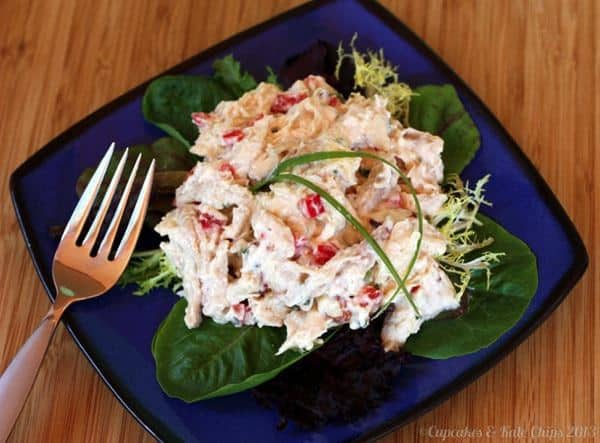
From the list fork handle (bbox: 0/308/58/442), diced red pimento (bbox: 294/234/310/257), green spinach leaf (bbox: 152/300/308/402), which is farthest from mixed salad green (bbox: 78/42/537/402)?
fork handle (bbox: 0/308/58/442)

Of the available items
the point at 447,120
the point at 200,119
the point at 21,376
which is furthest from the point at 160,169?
the point at 447,120

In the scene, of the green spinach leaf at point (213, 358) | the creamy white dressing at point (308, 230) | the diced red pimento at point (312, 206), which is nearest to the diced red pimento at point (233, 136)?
the creamy white dressing at point (308, 230)

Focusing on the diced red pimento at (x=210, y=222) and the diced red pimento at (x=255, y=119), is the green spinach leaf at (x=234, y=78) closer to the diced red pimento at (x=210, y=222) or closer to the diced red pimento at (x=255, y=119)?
the diced red pimento at (x=255, y=119)

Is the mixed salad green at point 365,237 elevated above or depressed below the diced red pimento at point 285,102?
below

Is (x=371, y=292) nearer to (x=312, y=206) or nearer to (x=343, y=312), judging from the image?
(x=343, y=312)

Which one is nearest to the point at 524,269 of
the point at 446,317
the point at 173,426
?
the point at 446,317

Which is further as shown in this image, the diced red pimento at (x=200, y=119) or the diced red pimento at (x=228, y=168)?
the diced red pimento at (x=200, y=119)

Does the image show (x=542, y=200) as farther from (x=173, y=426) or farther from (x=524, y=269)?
(x=173, y=426)

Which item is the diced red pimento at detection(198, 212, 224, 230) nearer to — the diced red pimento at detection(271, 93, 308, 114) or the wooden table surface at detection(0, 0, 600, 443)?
the diced red pimento at detection(271, 93, 308, 114)
